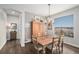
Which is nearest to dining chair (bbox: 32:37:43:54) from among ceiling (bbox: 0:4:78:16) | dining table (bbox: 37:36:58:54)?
dining table (bbox: 37:36:58:54)

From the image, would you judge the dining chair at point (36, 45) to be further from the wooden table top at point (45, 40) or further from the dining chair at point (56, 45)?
the dining chair at point (56, 45)

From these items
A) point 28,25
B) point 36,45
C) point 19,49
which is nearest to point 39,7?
point 28,25

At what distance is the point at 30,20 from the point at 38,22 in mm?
215

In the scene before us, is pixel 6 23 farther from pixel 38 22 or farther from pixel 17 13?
pixel 38 22

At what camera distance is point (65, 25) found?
6.01ft

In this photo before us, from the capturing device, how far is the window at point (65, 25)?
1802 mm

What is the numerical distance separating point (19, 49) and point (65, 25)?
4.28 feet

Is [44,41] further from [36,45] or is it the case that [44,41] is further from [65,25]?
[65,25]

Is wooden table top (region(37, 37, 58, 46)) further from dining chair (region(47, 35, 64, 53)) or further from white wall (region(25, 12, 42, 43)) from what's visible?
white wall (region(25, 12, 42, 43))

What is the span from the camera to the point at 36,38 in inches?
76.0

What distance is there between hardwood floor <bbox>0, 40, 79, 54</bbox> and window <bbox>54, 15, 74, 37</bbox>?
0.34 metres

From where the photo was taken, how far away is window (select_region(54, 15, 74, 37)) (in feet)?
5.91
